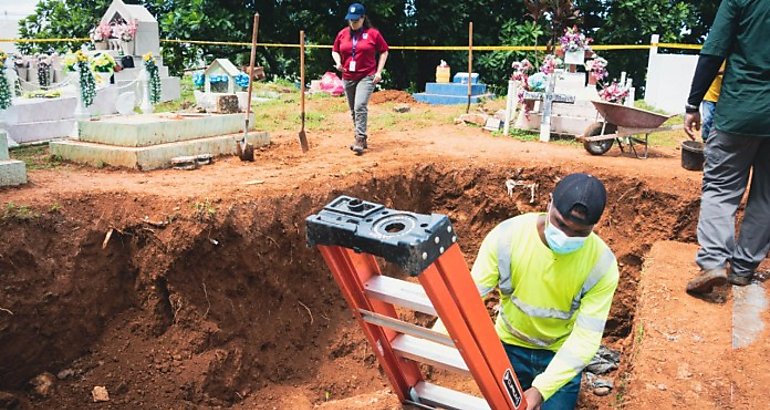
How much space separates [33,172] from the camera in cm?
596

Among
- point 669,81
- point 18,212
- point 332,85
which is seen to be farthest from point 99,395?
point 669,81

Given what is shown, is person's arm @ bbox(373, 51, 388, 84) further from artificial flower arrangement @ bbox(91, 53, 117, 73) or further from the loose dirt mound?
the loose dirt mound

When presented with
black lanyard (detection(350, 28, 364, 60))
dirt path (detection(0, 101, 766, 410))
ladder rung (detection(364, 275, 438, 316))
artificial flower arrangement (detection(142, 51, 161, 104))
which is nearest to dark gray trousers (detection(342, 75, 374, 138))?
black lanyard (detection(350, 28, 364, 60))

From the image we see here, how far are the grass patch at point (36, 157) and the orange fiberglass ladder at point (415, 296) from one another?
5061 millimetres

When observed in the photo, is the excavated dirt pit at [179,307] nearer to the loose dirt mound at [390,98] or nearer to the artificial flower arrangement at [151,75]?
the artificial flower arrangement at [151,75]

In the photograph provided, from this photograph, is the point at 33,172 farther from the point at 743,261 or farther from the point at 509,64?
the point at 509,64

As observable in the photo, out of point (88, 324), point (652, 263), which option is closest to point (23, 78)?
point (88, 324)

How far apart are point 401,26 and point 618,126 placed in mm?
9690

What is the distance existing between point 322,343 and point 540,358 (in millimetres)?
3091

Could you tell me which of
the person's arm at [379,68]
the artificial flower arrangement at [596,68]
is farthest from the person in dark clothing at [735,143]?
the artificial flower arrangement at [596,68]

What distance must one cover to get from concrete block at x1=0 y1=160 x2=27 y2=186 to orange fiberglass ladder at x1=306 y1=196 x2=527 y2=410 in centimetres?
419

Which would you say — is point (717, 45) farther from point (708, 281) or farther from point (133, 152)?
point (133, 152)

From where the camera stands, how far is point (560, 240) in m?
2.68

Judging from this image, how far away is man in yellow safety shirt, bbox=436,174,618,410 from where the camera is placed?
2.61 metres
